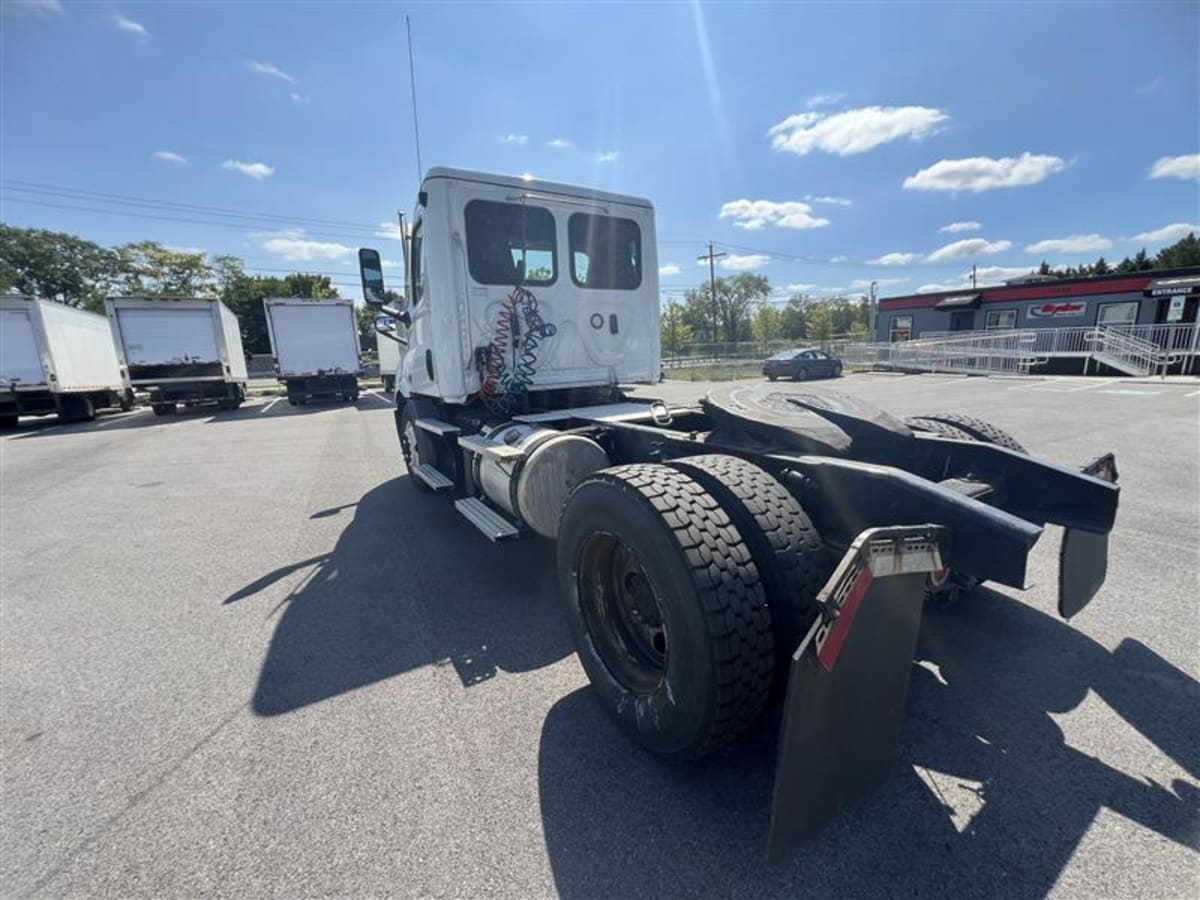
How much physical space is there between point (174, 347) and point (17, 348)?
10.7 ft

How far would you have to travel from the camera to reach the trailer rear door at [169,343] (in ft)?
49.6

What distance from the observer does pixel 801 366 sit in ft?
85.0

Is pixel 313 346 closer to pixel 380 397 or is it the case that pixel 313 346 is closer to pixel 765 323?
pixel 380 397

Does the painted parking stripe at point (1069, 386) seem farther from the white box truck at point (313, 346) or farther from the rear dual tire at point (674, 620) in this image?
the white box truck at point (313, 346)

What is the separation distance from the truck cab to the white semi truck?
2cm

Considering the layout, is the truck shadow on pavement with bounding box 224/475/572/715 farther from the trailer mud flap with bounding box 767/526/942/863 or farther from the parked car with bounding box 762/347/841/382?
the parked car with bounding box 762/347/841/382

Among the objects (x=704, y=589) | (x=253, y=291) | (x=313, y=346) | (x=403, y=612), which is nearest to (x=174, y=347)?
(x=313, y=346)

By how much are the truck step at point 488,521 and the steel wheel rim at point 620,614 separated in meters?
0.99

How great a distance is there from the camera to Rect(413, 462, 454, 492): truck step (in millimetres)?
4793

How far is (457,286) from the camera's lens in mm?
4293

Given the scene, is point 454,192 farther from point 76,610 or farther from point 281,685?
point 76,610

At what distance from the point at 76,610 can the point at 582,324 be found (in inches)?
173

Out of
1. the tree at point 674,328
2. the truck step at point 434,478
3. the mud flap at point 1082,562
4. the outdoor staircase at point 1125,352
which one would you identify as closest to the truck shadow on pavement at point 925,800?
the mud flap at point 1082,562

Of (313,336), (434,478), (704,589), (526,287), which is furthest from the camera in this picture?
(313,336)
